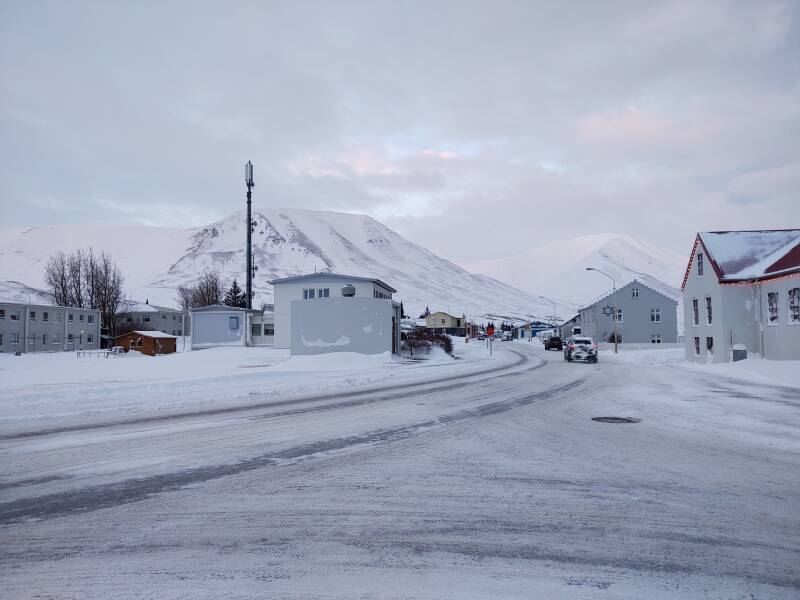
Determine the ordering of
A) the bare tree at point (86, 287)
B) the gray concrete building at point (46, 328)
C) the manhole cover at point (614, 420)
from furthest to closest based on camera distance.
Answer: the bare tree at point (86, 287) → the gray concrete building at point (46, 328) → the manhole cover at point (614, 420)

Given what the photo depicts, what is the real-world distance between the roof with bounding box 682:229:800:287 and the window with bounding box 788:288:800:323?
1664 millimetres

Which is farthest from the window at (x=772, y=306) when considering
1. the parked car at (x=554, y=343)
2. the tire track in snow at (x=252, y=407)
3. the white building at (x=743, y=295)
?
the parked car at (x=554, y=343)

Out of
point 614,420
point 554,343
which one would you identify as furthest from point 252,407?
point 554,343

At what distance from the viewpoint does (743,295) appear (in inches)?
1275

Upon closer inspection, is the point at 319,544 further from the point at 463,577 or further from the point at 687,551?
the point at 687,551

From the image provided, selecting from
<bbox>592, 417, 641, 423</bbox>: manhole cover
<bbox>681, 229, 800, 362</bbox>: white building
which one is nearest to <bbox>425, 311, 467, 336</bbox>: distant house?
<bbox>681, 229, 800, 362</bbox>: white building

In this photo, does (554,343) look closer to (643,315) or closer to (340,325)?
(643,315)

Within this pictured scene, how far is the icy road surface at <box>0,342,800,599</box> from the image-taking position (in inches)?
166

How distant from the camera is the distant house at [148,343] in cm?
5941

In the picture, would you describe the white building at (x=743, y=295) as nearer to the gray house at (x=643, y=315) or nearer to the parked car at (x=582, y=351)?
the parked car at (x=582, y=351)

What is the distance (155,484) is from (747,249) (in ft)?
126

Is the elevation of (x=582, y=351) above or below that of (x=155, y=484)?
above

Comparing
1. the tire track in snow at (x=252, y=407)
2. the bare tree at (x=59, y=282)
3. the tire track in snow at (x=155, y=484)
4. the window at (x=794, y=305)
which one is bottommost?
the tire track in snow at (x=155, y=484)

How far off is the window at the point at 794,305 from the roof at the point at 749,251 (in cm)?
166
